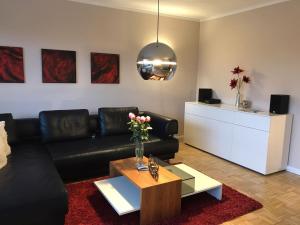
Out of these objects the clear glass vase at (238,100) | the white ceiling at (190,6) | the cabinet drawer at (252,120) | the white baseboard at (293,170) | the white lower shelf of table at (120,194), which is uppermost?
the white ceiling at (190,6)

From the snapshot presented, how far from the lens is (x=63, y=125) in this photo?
3361 millimetres

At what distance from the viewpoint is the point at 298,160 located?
3.39 metres

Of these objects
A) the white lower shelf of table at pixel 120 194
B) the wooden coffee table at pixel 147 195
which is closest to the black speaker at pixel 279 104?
the wooden coffee table at pixel 147 195

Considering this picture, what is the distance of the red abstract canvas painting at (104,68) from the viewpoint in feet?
12.8

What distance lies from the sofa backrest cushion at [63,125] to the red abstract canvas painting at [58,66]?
557mm

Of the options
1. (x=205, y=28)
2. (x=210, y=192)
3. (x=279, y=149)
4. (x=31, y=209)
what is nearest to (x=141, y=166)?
(x=210, y=192)

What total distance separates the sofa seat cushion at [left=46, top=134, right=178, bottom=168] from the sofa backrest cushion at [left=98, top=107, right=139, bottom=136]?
0.12m

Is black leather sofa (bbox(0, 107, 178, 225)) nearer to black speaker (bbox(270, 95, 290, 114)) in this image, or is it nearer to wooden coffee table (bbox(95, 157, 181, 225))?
wooden coffee table (bbox(95, 157, 181, 225))

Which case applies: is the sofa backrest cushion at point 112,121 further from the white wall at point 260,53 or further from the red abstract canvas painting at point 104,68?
the white wall at point 260,53

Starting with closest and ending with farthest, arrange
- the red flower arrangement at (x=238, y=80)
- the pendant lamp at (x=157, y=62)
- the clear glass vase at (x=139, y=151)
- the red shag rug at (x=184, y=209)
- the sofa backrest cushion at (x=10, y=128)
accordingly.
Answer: the pendant lamp at (x=157, y=62) < the red shag rug at (x=184, y=209) < the clear glass vase at (x=139, y=151) < the sofa backrest cushion at (x=10, y=128) < the red flower arrangement at (x=238, y=80)

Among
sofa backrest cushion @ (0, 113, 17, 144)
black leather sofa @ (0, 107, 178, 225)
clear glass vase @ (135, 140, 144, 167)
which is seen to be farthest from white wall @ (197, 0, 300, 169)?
sofa backrest cushion @ (0, 113, 17, 144)

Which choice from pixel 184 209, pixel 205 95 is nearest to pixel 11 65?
pixel 184 209

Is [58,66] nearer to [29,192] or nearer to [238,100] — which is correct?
[29,192]

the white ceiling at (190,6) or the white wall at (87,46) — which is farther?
the white ceiling at (190,6)
